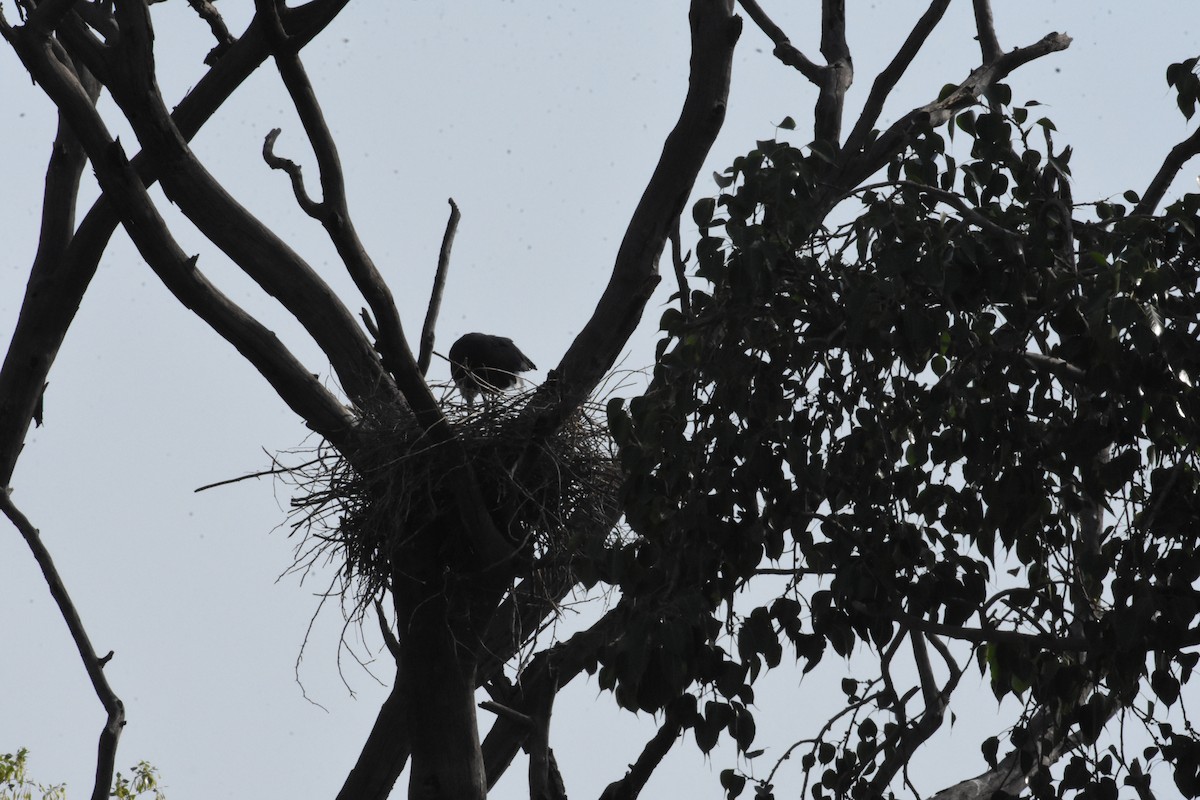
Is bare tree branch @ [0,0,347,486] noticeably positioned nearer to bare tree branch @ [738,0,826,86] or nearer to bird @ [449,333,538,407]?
bird @ [449,333,538,407]

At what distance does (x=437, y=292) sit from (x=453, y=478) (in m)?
1.25

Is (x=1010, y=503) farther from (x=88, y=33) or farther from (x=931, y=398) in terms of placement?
(x=88, y=33)

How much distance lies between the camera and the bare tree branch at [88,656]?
5.82m

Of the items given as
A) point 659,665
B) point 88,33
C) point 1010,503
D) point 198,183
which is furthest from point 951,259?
point 88,33

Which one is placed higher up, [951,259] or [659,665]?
[951,259]

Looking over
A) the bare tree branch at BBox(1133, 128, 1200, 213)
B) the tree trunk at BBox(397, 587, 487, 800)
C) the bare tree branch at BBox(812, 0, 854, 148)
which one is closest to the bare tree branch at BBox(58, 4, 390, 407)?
the tree trunk at BBox(397, 587, 487, 800)

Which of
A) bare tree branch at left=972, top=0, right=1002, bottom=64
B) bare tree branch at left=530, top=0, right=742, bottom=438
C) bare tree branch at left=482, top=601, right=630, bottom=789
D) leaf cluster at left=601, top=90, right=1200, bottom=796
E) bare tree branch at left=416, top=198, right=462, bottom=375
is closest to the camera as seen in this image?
leaf cluster at left=601, top=90, right=1200, bottom=796

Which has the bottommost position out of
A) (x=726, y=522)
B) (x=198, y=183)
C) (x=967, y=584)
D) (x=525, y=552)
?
(x=967, y=584)

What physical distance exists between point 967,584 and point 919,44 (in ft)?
11.2

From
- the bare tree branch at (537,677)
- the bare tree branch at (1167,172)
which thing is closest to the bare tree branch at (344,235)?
the bare tree branch at (537,677)

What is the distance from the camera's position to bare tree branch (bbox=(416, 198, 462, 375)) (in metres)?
5.61

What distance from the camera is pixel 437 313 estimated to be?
18.6ft

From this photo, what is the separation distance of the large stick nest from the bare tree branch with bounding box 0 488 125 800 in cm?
142

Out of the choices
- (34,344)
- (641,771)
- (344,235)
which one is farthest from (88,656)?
(641,771)
